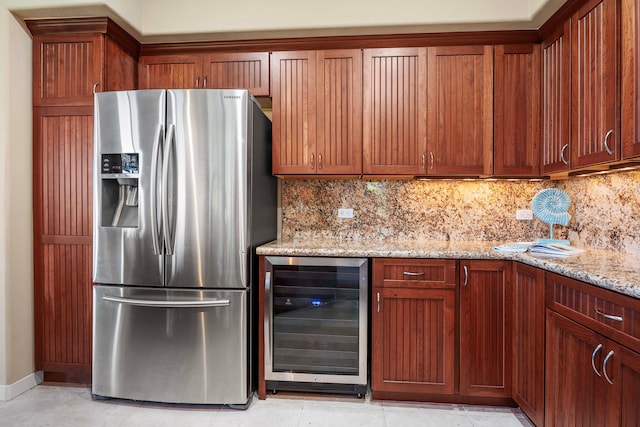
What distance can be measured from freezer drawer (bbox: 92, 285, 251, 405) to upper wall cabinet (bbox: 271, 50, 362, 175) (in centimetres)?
107

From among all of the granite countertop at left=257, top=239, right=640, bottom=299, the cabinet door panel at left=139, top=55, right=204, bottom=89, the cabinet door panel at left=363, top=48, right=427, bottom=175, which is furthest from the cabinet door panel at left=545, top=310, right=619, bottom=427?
the cabinet door panel at left=139, top=55, right=204, bottom=89

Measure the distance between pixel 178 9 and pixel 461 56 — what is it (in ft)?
6.83

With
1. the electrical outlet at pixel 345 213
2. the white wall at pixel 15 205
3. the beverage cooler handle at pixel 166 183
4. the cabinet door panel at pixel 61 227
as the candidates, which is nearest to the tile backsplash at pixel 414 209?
the electrical outlet at pixel 345 213

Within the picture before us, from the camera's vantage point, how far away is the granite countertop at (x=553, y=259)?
1.32 meters

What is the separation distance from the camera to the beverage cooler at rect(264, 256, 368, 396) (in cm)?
221

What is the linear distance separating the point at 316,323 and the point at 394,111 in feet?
5.17

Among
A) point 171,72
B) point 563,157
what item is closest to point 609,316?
point 563,157

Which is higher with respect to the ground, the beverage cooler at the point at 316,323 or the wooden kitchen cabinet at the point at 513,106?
the wooden kitchen cabinet at the point at 513,106

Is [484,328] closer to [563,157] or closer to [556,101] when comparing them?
[563,157]

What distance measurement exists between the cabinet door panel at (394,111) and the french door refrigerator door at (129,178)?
4.60ft

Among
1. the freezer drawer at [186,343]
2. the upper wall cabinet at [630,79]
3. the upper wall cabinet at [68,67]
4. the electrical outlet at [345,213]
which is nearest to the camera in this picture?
the upper wall cabinet at [630,79]

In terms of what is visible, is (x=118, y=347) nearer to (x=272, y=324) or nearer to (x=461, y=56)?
(x=272, y=324)

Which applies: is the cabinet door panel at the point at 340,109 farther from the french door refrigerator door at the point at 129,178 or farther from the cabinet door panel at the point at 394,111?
the french door refrigerator door at the point at 129,178

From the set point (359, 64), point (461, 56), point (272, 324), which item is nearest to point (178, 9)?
point (359, 64)
